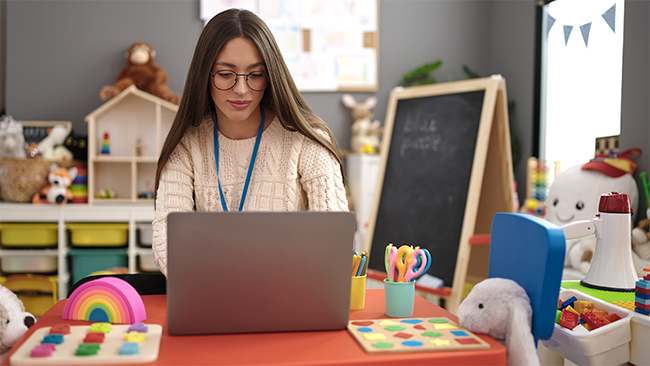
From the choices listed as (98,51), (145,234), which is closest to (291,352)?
(145,234)

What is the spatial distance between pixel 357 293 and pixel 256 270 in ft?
0.81

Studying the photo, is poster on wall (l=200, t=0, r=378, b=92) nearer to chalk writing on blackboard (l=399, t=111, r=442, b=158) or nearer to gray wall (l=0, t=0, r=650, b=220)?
gray wall (l=0, t=0, r=650, b=220)

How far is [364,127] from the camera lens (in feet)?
10.6

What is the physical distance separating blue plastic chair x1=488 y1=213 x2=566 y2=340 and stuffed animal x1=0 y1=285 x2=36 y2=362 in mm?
770

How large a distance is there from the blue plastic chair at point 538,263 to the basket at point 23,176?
2641 mm

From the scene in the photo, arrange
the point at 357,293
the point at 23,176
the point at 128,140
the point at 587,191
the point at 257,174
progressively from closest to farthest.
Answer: the point at 357,293 → the point at 257,174 → the point at 587,191 → the point at 23,176 → the point at 128,140

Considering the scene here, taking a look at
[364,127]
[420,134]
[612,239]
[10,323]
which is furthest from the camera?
[364,127]

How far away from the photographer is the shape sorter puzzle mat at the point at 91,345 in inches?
24.4

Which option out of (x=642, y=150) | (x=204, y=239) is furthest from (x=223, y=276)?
(x=642, y=150)

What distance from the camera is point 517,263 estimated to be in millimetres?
806

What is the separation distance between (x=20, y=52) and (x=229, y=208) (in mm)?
2488

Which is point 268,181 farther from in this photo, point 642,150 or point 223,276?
point 642,150

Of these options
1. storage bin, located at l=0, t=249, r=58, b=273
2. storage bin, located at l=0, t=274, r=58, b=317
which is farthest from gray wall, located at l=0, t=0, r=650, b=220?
storage bin, located at l=0, t=274, r=58, b=317

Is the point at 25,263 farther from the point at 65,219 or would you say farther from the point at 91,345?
the point at 91,345
